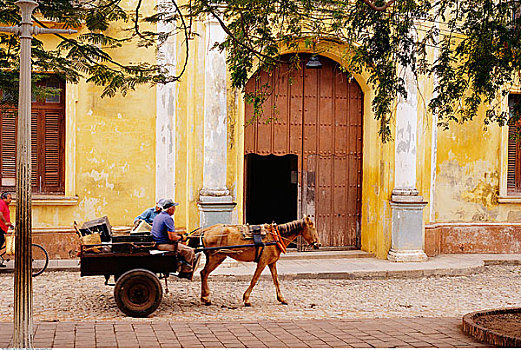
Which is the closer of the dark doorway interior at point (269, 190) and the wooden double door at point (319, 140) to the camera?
the wooden double door at point (319, 140)

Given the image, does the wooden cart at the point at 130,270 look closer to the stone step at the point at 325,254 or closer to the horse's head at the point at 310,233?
the horse's head at the point at 310,233

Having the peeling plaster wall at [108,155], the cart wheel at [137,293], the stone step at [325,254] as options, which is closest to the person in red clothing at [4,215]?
the peeling plaster wall at [108,155]

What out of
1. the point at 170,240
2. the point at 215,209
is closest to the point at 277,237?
the point at 170,240

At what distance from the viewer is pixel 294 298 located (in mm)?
11070

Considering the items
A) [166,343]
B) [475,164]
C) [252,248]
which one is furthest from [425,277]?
[166,343]

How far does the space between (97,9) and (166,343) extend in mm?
4778

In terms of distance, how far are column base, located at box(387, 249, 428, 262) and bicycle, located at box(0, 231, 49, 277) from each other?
22.7ft

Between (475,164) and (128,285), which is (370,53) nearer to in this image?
(128,285)

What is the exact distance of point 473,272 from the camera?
14.2 metres

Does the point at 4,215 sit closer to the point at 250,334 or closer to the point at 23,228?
the point at 250,334

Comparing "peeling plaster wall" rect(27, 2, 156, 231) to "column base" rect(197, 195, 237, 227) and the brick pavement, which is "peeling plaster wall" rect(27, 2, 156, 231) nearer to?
"column base" rect(197, 195, 237, 227)

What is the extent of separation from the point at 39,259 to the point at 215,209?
3488 millimetres

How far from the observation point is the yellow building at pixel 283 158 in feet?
44.6

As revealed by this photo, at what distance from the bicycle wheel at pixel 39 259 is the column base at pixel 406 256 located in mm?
6931
